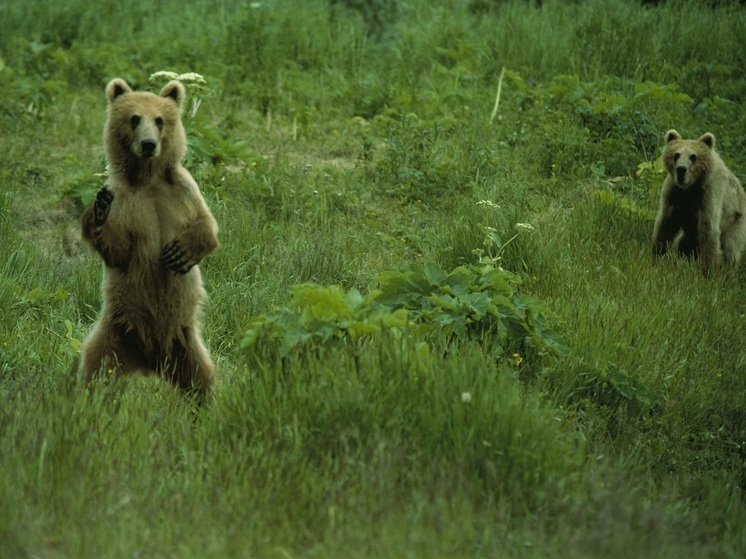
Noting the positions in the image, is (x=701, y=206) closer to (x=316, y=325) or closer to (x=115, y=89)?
(x=316, y=325)

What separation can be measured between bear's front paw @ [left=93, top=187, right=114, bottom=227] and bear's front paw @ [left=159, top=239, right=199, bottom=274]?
33 centimetres

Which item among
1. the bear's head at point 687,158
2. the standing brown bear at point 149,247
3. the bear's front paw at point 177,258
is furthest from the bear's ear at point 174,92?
the bear's head at point 687,158

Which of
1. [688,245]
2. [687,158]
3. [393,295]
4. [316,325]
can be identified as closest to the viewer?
[316,325]

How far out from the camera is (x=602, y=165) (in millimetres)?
8758

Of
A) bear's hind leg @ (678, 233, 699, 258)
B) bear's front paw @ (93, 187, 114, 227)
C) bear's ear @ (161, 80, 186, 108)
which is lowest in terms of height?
bear's hind leg @ (678, 233, 699, 258)

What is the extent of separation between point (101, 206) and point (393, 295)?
157 centimetres

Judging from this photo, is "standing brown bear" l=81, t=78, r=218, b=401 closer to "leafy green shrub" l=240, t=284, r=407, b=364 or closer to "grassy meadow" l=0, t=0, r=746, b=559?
"grassy meadow" l=0, t=0, r=746, b=559

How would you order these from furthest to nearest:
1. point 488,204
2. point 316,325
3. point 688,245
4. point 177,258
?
point 688,245, point 488,204, point 177,258, point 316,325

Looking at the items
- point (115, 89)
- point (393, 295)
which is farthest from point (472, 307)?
point (115, 89)

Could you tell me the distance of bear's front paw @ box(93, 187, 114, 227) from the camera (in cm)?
473

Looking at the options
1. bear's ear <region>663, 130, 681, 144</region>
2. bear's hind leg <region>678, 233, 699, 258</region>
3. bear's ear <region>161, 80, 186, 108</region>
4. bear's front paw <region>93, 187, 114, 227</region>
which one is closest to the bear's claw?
bear's front paw <region>93, 187, 114, 227</region>

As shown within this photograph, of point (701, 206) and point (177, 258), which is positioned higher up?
point (177, 258)

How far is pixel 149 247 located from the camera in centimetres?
496

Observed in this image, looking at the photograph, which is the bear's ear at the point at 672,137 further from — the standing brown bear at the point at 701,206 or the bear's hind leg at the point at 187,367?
the bear's hind leg at the point at 187,367
